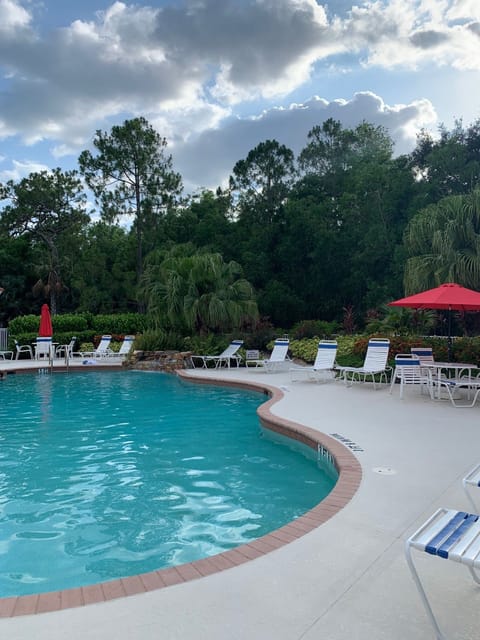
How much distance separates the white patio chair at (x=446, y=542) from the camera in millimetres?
2103

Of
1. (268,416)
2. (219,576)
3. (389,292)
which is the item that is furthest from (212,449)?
(389,292)

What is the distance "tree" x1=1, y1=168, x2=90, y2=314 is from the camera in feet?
104

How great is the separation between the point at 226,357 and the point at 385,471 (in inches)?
419

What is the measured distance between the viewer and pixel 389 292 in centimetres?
2153

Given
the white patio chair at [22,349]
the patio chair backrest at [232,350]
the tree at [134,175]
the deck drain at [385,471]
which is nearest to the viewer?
the deck drain at [385,471]

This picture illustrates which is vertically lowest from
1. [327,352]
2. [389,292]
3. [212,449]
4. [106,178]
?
[212,449]

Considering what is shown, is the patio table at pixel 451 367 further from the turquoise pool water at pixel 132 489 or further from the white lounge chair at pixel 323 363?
Result: the turquoise pool water at pixel 132 489

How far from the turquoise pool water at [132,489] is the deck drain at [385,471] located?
1.79 feet

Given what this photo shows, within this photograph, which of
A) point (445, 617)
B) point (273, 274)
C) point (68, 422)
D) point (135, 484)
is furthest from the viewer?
point (273, 274)

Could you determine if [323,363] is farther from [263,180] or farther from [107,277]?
[107,277]

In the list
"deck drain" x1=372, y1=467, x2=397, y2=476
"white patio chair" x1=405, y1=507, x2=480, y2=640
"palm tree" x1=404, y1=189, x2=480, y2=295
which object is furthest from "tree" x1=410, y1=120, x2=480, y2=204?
"white patio chair" x1=405, y1=507, x2=480, y2=640

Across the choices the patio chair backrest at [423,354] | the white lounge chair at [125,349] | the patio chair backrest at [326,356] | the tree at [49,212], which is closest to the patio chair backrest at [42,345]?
the white lounge chair at [125,349]

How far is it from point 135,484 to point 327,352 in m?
7.60

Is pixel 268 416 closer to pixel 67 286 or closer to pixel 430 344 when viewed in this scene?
pixel 430 344
